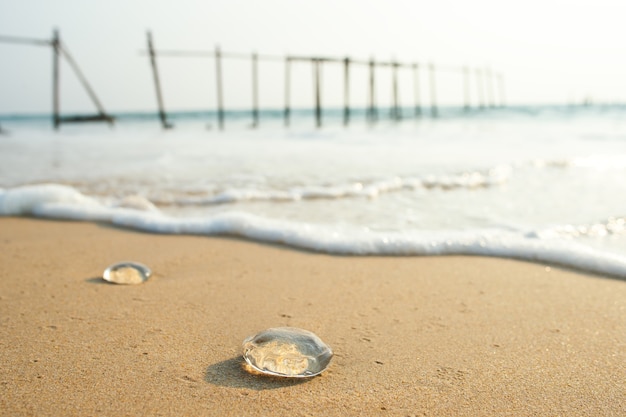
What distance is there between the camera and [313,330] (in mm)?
1694

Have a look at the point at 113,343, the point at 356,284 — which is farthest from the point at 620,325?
the point at 113,343

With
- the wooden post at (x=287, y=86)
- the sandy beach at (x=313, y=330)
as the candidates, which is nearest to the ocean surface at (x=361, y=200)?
the sandy beach at (x=313, y=330)

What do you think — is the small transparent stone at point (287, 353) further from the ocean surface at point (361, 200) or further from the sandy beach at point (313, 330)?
the ocean surface at point (361, 200)

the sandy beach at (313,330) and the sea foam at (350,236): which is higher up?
the sea foam at (350,236)

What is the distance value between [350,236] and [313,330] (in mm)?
1189

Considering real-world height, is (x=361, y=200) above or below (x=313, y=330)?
above

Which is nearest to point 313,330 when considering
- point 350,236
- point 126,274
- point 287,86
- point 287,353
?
point 287,353

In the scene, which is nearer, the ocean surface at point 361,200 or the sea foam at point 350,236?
the sea foam at point 350,236

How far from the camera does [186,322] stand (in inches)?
67.8

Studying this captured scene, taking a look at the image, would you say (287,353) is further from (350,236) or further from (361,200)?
(361,200)

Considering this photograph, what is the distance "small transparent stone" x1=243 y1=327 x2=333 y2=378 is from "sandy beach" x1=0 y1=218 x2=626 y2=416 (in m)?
0.03

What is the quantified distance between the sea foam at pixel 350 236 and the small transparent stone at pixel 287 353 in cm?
127

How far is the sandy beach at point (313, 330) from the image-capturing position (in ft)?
4.13

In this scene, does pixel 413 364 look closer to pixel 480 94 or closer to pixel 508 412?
pixel 508 412
